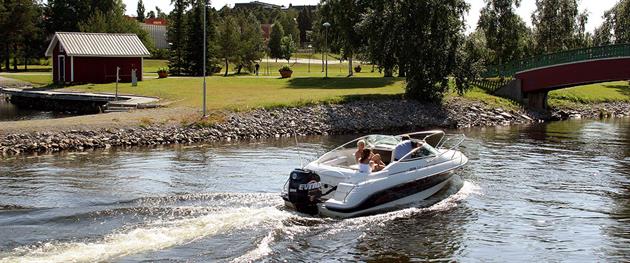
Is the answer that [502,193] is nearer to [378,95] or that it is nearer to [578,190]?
[578,190]

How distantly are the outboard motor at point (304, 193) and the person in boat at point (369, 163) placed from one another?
1394mm

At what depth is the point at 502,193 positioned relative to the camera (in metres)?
22.0

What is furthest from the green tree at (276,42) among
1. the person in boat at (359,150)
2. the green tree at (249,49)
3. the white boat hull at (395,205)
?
the person in boat at (359,150)

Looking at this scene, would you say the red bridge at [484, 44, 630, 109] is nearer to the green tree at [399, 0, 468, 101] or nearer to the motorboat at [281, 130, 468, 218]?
the green tree at [399, 0, 468, 101]

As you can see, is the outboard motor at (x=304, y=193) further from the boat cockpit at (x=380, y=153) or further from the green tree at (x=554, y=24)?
the green tree at (x=554, y=24)

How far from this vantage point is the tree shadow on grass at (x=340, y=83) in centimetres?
5462

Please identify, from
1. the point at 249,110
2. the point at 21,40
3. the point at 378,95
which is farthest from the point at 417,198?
the point at 21,40

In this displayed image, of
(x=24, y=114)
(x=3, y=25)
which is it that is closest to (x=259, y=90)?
(x=24, y=114)

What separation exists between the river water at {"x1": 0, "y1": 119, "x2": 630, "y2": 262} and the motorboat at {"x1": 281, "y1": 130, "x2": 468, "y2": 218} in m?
0.38

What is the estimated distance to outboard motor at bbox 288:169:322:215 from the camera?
1822 centimetres

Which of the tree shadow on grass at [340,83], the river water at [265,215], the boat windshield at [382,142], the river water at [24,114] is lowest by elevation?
the river water at [265,215]

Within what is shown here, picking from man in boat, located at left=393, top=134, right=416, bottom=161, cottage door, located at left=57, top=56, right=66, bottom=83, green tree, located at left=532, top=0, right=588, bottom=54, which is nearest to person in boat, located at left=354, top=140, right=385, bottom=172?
man in boat, located at left=393, top=134, right=416, bottom=161

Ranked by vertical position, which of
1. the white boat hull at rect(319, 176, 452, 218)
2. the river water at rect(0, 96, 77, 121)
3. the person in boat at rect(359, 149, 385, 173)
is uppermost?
the person in boat at rect(359, 149, 385, 173)

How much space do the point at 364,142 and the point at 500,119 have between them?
90.1 feet
